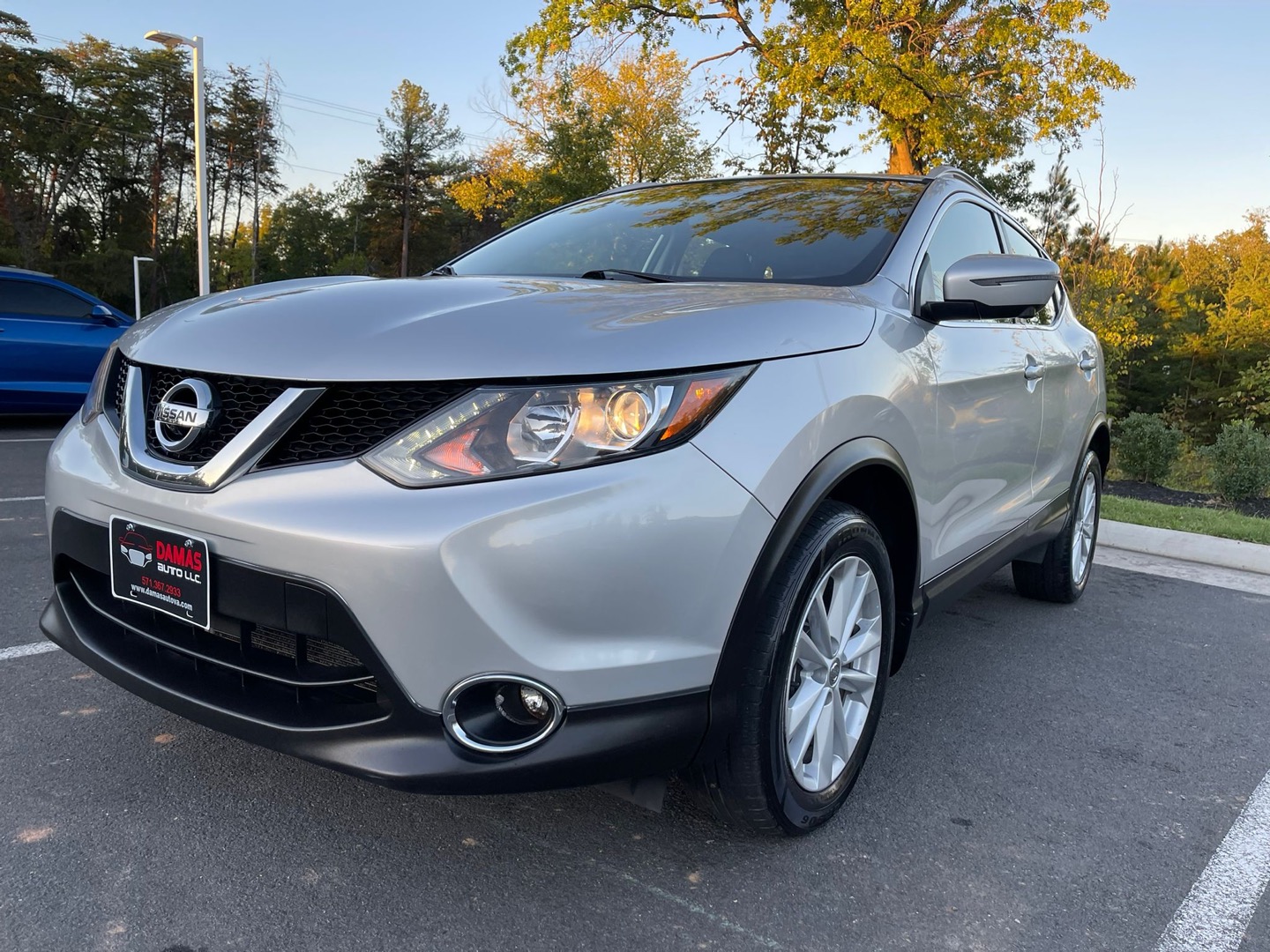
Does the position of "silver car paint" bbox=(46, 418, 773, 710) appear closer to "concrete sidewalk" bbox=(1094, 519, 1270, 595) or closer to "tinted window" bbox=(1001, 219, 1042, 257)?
"tinted window" bbox=(1001, 219, 1042, 257)

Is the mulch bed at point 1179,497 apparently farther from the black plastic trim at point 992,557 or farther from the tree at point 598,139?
the tree at point 598,139

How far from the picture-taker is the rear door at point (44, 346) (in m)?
8.44

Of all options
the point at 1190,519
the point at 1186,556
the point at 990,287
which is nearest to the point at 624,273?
the point at 990,287

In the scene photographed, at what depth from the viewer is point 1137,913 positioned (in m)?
2.02

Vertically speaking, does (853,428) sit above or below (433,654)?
above

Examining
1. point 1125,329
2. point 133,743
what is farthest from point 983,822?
point 1125,329

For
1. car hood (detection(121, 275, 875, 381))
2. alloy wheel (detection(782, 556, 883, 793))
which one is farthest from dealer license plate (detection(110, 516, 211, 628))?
alloy wheel (detection(782, 556, 883, 793))

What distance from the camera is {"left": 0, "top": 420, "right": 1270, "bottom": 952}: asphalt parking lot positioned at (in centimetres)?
184

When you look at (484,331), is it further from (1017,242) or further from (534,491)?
(1017,242)

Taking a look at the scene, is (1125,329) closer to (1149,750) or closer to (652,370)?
(1149,750)

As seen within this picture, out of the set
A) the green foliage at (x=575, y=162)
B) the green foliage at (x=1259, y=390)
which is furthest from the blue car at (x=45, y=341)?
the green foliage at (x=1259, y=390)

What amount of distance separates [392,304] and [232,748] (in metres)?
1.25

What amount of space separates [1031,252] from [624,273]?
2.25 metres

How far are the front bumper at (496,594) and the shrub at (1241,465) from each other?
874cm
